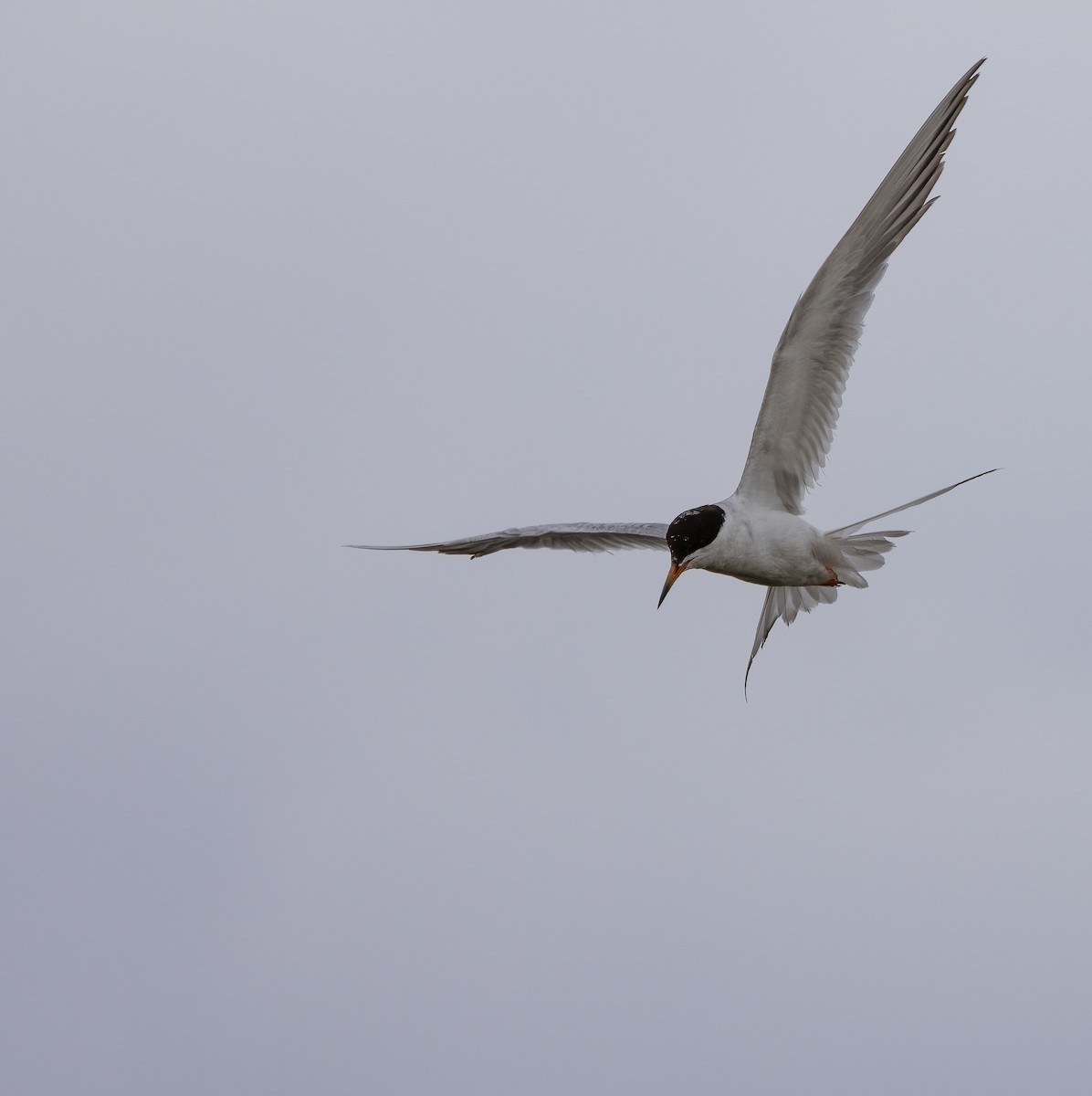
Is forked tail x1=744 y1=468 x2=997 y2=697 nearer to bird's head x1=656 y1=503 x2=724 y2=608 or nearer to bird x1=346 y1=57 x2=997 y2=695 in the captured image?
bird x1=346 y1=57 x2=997 y2=695

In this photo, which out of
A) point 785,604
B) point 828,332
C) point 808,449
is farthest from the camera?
point 785,604

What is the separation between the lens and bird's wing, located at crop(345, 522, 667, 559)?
421 inches

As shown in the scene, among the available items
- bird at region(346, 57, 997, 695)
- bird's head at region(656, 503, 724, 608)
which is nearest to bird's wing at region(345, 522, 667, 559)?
bird at region(346, 57, 997, 695)

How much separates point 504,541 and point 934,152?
414 cm

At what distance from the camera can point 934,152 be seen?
9125mm

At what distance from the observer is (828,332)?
9.87m

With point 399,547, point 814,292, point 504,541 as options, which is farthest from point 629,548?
point 814,292

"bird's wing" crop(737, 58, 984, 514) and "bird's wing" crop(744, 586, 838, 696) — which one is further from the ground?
"bird's wing" crop(737, 58, 984, 514)

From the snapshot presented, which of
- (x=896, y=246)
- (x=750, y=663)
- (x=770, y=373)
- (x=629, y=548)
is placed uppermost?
(x=896, y=246)

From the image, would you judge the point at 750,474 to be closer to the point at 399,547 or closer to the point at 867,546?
the point at 867,546

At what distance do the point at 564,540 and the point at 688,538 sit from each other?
1.98 m

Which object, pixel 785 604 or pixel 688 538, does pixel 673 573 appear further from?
pixel 785 604

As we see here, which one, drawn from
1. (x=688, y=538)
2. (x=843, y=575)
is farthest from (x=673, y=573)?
(x=843, y=575)

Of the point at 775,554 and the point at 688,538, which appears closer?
the point at 688,538
